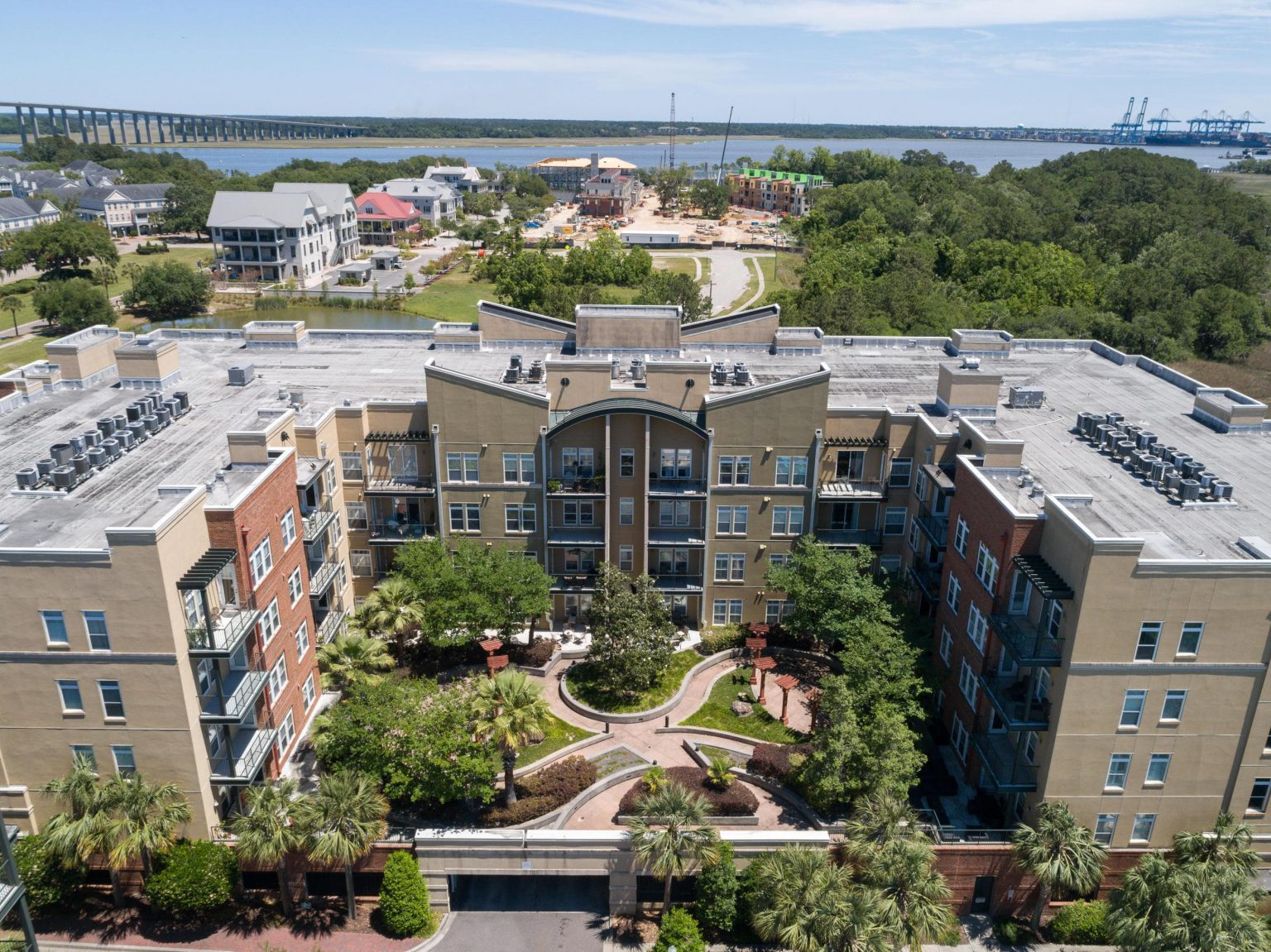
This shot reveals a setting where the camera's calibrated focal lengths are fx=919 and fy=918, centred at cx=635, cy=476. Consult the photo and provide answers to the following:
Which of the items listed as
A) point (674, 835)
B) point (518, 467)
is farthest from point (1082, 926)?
point (518, 467)

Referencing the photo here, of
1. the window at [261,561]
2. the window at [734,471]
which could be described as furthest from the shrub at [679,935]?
the window at [734,471]

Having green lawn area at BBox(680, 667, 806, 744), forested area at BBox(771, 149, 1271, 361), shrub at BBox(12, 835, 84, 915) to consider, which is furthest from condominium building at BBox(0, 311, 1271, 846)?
forested area at BBox(771, 149, 1271, 361)

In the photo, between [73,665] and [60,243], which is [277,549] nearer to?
[73,665]

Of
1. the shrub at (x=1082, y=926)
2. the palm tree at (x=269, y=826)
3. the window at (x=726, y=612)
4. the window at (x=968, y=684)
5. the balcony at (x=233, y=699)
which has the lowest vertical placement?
the shrub at (x=1082, y=926)

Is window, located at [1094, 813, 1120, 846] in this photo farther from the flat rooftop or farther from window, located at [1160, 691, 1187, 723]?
the flat rooftop

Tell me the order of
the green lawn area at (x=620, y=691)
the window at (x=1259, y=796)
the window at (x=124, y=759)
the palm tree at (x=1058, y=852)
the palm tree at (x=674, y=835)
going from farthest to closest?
1. the green lawn area at (x=620, y=691)
2. the window at (x=1259, y=796)
3. the window at (x=124, y=759)
4. the palm tree at (x=674, y=835)
5. the palm tree at (x=1058, y=852)

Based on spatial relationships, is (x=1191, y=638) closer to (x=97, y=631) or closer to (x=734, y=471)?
(x=734, y=471)

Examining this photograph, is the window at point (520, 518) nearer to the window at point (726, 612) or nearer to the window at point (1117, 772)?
the window at point (726, 612)
